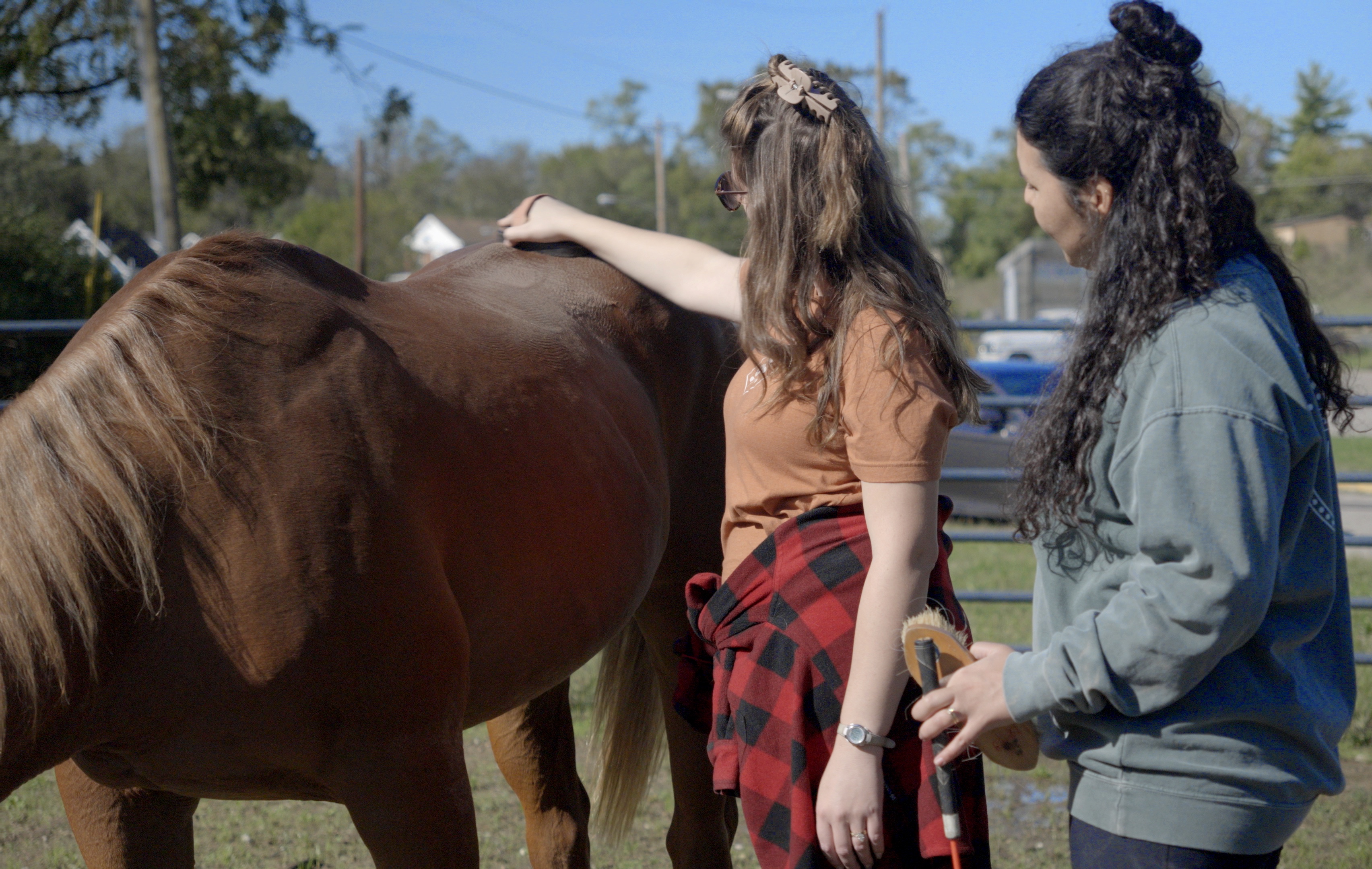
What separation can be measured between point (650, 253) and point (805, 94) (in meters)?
0.80

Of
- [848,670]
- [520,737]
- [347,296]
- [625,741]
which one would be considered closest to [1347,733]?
[625,741]

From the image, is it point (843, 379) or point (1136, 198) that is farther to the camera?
point (843, 379)

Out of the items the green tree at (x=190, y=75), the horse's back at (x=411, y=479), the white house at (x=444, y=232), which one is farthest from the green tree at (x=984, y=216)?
the horse's back at (x=411, y=479)

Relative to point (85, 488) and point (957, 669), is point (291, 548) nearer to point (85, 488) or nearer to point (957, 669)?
point (85, 488)

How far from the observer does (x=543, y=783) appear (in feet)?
8.95

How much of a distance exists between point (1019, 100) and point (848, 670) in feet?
2.55

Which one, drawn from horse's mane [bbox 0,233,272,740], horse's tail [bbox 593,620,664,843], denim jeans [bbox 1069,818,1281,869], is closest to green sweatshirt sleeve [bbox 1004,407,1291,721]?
denim jeans [bbox 1069,818,1281,869]

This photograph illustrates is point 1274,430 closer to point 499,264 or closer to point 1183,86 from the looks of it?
point 1183,86

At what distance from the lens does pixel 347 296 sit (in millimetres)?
1909

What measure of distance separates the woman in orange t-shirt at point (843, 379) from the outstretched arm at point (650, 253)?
1.16ft

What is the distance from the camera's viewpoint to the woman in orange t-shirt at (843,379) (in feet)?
4.55

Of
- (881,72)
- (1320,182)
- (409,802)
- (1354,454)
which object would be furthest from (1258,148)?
(409,802)

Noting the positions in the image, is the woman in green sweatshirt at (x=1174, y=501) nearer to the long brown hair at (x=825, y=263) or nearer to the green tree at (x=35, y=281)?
the long brown hair at (x=825, y=263)

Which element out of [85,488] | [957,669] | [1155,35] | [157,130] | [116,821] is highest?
[157,130]
